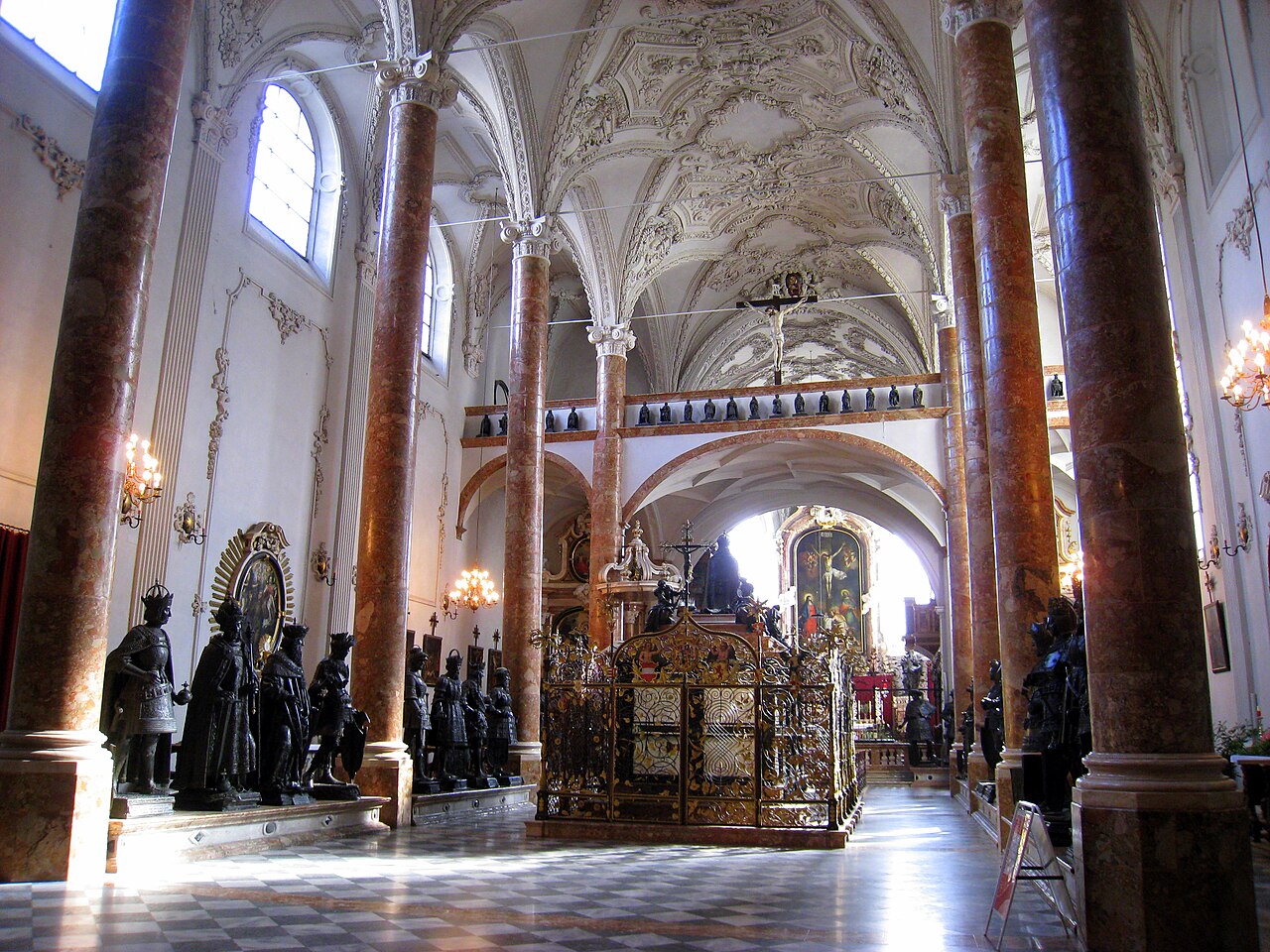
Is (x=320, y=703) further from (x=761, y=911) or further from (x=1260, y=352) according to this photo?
(x=1260, y=352)

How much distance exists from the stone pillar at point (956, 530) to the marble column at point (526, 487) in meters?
7.67

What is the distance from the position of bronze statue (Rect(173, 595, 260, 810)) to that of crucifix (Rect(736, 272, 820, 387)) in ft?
51.1

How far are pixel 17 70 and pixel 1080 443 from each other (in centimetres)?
1140

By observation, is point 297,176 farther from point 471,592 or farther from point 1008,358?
point 1008,358

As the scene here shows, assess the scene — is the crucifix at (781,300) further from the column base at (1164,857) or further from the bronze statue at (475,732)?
the column base at (1164,857)

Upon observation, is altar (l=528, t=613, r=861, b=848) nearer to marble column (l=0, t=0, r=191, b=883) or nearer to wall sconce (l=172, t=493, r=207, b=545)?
marble column (l=0, t=0, r=191, b=883)

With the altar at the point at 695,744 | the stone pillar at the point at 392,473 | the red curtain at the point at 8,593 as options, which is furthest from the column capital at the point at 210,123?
the altar at the point at 695,744

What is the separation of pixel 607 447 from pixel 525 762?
27.6 ft

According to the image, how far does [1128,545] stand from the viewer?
476 centimetres

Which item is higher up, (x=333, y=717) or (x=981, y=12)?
(x=981, y=12)

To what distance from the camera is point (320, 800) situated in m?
9.53

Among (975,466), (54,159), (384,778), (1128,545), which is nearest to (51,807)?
(384,778)

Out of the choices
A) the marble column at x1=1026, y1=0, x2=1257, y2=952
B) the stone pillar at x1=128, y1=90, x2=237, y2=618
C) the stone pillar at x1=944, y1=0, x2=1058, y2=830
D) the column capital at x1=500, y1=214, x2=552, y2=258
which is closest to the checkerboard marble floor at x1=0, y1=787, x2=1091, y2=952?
the marble column at x1=1026, y1=0, x2=1257, y2=952

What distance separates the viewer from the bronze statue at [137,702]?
25.1 ft
